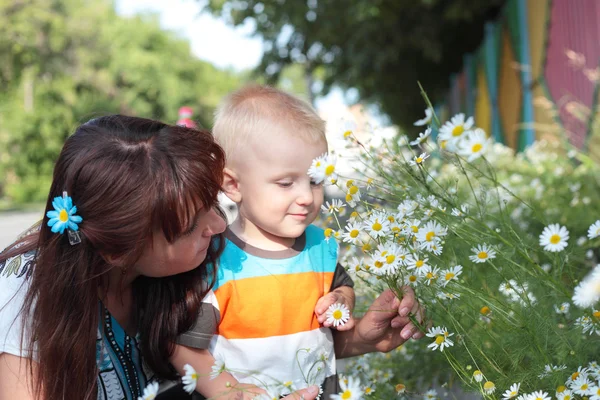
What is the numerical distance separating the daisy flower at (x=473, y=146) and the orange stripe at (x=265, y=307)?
0.83 metres

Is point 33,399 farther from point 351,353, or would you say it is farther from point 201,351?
point 351,353

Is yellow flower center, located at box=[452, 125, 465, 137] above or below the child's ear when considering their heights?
above

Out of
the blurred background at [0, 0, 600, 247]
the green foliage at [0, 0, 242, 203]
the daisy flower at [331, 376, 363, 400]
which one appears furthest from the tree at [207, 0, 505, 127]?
the green foliage at [0, 0, 242, 203]

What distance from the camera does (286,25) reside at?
1041 centimetres

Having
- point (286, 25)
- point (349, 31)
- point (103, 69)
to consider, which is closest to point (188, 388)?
point (286, 25)

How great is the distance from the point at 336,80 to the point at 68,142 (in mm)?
11782

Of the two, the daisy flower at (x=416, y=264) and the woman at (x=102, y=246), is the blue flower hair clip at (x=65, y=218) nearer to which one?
the woman at (x=102, y=246)

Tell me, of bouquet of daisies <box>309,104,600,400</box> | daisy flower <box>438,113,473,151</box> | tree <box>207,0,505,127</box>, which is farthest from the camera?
tree <box>207,0,505,127</box>

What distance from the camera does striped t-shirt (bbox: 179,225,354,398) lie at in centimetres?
193

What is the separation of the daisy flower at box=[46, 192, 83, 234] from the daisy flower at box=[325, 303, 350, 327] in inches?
27.9

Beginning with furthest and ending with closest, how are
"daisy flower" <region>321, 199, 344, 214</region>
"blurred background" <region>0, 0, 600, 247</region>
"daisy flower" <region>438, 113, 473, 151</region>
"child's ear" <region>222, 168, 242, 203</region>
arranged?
"blurred background" <region>0, 0, 600, 247</region>, "child's ear" <region>222, 168, 242, 203</region>, "daisy flower" <region>321, 199, 344, 214</region>, "daisy flower" <region>438, 113, 473, 151</region>

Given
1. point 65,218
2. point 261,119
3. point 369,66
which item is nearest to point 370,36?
point 369,66

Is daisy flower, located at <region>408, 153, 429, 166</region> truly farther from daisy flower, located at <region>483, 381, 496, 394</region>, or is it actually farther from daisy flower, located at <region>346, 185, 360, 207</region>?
daisy flower, located at <region>483, 381, 496, 394</region>

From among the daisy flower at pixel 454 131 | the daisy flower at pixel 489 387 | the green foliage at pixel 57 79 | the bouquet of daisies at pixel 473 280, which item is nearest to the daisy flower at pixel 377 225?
the bouquet of daisies at pixel 473 280
